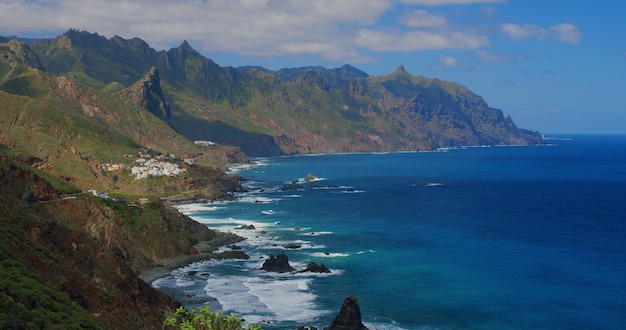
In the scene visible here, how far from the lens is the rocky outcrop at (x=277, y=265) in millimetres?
109600

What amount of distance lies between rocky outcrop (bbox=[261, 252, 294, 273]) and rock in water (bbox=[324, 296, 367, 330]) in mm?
30625

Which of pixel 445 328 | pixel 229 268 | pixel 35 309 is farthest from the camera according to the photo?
pixel 229 268

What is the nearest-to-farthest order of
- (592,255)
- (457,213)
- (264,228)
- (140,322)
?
(140,322), (592,255), (264,228), (457,213)

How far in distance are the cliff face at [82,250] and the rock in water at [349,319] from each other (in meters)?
19.9

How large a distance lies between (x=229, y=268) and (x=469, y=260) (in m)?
40.9

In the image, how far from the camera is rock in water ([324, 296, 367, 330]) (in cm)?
7825

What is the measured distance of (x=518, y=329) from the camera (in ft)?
268

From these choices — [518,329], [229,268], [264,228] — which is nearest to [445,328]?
[518,329]

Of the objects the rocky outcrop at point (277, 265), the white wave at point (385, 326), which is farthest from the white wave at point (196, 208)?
the white wave at point (385, 326)

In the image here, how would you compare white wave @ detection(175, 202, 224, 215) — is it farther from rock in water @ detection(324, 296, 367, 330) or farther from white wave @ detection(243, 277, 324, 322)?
rock in water @ detection(324, 296, 367, 330)

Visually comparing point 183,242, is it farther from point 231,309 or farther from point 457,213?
point 457,213

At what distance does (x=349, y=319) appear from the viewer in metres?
78.4

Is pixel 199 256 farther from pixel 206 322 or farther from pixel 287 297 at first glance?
pixel 206 322

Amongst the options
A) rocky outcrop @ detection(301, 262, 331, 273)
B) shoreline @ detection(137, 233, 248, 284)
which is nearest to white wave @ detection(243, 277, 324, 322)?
rocky outcrop @ detection(301, 262, 331, 273)
